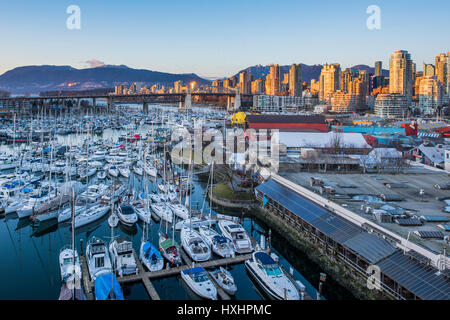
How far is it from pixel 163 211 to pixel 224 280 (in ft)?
13.3

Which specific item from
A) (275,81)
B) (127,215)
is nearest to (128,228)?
(127,215)

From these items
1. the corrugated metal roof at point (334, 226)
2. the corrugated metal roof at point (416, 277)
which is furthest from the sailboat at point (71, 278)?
the corrugated metal roof at point (416, 277)

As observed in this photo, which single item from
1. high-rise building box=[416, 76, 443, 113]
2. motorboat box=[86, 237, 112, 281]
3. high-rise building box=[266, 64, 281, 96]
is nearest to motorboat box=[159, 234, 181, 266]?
motorboat box=[86, 237, 112, 281]

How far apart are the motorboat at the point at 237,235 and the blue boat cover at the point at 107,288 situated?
9.81ft

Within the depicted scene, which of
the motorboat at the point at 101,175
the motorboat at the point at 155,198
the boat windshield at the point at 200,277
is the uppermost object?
the motorboat at the point at 101,175

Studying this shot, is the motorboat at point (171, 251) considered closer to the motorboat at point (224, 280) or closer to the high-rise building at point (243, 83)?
the motorboat at point (224, 280)

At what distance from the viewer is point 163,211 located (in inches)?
412

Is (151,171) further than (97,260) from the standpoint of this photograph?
Yes

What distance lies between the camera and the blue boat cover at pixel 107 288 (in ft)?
19.8

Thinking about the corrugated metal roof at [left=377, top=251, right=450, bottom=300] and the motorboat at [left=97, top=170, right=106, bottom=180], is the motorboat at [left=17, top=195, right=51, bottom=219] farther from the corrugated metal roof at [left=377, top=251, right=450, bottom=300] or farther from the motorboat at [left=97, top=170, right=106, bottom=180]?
the corrugated metal roof at [left=377, top=251, right=450, bottom=300]

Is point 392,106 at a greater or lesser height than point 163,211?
greater

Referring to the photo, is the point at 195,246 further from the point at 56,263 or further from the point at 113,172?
the point at 113,172
